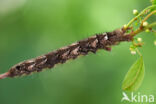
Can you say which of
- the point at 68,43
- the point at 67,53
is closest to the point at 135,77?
the point at 67,53

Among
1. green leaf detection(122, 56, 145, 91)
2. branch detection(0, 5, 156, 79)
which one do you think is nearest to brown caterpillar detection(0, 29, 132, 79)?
branch detection(0, 5, 156, 79)

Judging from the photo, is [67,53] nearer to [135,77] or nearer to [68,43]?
[135,77]

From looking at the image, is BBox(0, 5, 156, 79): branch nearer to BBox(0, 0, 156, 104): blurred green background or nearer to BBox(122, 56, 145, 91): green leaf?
BBox(122, 56, 145, 91): green leaf

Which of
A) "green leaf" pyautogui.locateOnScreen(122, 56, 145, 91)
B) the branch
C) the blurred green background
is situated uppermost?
the blurred green background

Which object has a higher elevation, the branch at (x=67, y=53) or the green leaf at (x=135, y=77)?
the branch at (x=67, y=53)

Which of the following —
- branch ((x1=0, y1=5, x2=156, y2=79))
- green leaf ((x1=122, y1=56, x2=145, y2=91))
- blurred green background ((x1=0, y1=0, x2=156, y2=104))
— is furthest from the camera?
blurred green background ((x1=0, y1=0, x2=156, y2=104))

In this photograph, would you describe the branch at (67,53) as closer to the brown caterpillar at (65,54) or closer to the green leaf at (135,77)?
the brown caterpillar at (65,54)

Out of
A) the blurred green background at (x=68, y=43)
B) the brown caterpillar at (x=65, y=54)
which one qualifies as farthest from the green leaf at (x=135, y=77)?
the blurred green background at (x=68, y=43)

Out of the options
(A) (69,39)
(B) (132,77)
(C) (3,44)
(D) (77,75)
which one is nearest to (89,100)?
(D) (77,75)
